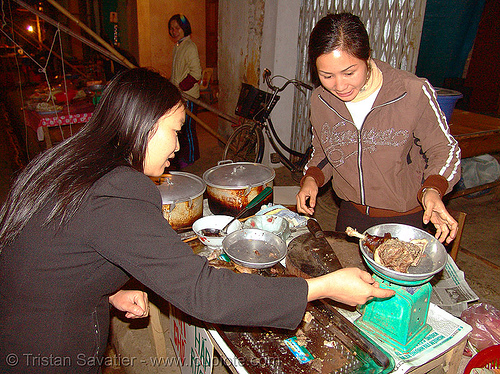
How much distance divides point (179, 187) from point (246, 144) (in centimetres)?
344

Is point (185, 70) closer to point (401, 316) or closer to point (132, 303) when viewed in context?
point (132, 303)

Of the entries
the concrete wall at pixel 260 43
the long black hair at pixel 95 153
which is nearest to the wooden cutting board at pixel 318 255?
the long black hair at pixel 95 153

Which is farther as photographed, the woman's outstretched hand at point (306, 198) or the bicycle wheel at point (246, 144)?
the bicycle wheel at point (246, 144)

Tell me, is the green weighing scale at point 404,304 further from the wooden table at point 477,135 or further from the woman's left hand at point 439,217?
the wooden table at point 477,135

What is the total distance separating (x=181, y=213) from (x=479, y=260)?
3304mm

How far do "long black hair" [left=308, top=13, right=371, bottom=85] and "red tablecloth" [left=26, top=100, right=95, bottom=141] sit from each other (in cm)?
374

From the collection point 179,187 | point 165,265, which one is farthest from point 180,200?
point 165,265

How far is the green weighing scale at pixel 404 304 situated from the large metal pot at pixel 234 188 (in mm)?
1032

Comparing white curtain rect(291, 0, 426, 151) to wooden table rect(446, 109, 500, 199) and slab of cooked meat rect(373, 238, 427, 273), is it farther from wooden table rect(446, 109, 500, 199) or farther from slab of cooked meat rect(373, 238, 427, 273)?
slab of cooked meat rect(373, 238, 427, 273)

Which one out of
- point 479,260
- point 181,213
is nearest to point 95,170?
point 181,213

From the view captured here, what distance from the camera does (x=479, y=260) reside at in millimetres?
3664

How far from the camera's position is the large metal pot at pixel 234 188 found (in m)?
2.32

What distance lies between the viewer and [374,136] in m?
1.97

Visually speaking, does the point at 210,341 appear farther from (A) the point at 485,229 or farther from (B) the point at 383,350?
(A) the point at 485,229
